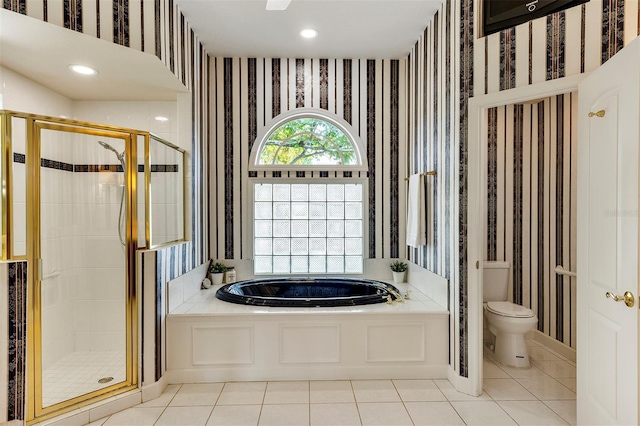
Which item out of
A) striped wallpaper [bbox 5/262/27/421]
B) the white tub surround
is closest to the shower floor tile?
striped wallpaper [bbox 5/262/27/421]

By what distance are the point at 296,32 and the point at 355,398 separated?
293cm

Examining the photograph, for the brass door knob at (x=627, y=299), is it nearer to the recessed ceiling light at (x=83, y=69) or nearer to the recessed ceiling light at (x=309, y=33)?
the recessed ceiling light at (x=309, y=33)

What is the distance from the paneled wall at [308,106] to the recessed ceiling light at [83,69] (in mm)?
1230

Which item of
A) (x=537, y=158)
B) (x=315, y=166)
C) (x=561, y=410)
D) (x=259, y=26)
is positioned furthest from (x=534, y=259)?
(x=259, y=26)

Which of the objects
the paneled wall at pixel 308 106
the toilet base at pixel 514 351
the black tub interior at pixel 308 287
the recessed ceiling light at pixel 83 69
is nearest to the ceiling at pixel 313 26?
the paneled wall at pixel 308 106

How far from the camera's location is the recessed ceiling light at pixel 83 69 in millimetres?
2490

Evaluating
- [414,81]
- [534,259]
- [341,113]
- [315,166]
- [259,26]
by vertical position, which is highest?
[259,26]

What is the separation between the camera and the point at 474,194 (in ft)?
8.23

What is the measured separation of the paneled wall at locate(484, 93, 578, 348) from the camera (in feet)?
10.9

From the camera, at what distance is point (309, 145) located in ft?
12.6

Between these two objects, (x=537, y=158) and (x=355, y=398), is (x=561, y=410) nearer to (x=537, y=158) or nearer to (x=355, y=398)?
(x=355, y=398)

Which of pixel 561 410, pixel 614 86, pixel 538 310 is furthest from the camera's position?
pixel 538 310

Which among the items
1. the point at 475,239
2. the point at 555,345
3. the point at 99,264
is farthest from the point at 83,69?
the point at 555,345

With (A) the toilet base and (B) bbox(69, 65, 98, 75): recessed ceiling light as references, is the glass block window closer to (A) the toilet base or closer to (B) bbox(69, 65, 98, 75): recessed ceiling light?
(A) the toilet base
